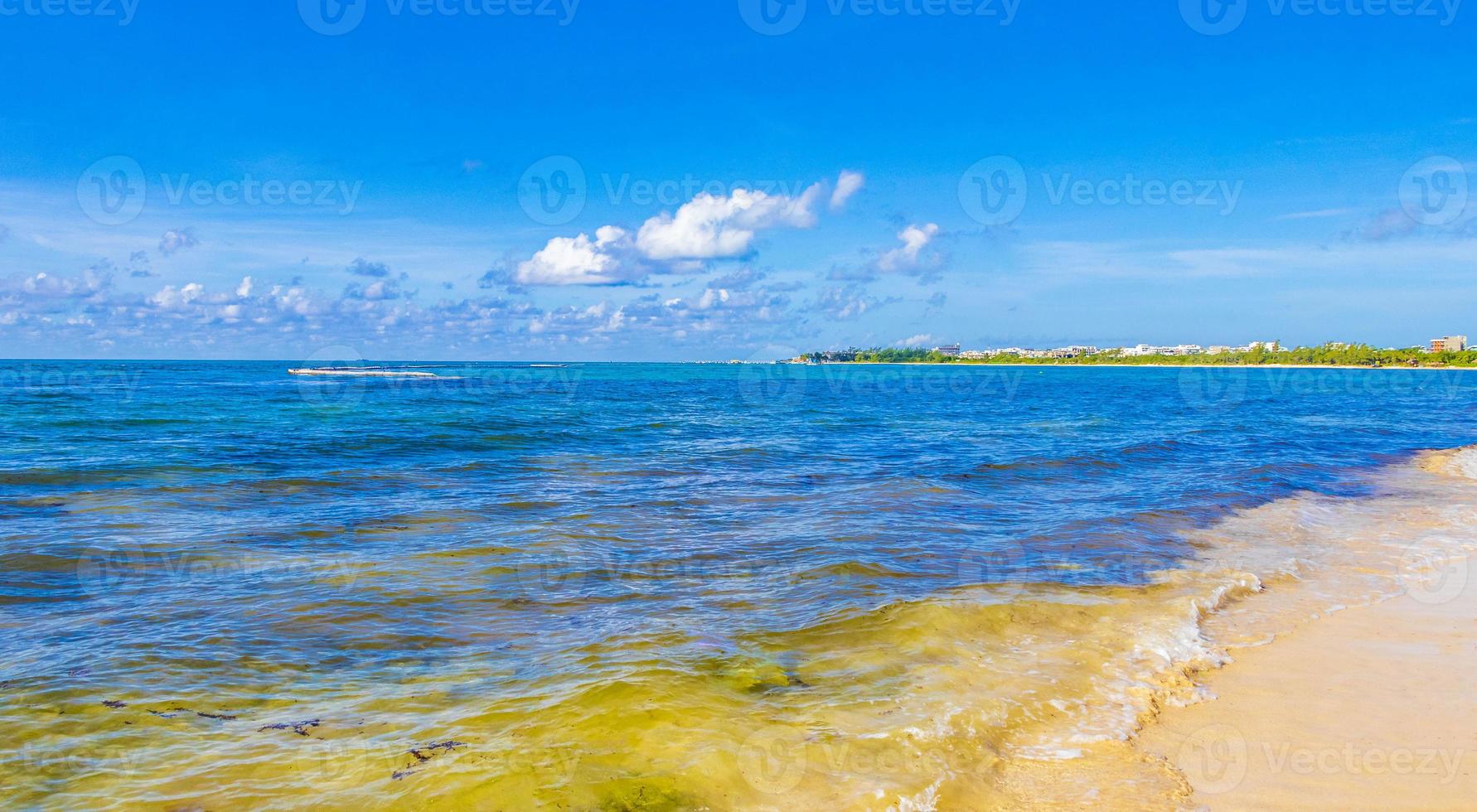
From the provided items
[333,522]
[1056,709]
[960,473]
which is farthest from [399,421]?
[1056,709]

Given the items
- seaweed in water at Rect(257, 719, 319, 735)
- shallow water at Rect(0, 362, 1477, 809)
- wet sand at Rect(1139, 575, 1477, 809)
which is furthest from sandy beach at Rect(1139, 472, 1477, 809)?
seaweed in water at Rect(257, 719, 319, 735)

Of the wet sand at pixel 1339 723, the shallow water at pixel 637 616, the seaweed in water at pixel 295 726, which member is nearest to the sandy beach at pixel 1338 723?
the wet sand at pixel 1339 723

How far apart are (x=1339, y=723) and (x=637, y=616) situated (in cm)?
625

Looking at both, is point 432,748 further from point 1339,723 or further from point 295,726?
point 1339,723

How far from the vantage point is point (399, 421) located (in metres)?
32.8

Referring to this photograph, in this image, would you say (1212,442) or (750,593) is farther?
(1212,442)

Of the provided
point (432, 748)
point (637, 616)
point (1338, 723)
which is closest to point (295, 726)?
point (432, 748)

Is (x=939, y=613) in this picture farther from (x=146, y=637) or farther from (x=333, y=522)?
(x=333, y=522)

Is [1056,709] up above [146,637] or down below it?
below

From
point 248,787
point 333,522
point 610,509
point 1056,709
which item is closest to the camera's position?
point 248,787

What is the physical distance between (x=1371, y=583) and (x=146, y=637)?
47.3 ft

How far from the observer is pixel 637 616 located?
8.71 meters

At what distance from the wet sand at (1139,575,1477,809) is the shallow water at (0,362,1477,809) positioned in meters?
0.39

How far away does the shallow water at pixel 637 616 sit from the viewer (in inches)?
214
